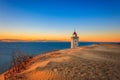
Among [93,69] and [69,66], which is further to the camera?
[69,66]

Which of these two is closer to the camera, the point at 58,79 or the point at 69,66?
the point at 58,79

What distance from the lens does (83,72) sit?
733 cm

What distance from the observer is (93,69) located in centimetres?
776

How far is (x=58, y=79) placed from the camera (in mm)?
6773

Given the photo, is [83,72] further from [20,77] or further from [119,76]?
[20,77]

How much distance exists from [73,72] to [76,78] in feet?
2.47

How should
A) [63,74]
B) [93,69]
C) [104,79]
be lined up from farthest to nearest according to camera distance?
[93,69] < [63,74] < [104,79]

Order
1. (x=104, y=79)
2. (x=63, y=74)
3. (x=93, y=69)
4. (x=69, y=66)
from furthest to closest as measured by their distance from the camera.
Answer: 1. (x=69, y=66)
2. (x=93, y=69)
3. (x=63, y=74)
4. (x=104, y=79)

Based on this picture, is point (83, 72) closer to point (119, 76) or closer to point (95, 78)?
point (95, 78)

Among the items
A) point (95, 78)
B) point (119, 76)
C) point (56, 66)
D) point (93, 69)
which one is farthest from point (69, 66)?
point (119, 76)

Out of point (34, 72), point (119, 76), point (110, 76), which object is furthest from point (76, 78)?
point (34, 72)

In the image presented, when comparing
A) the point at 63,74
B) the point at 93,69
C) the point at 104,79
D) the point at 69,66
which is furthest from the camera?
the point at 69,66

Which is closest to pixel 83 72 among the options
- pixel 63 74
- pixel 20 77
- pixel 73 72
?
pixel 73 72

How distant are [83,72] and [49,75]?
1958 mm
